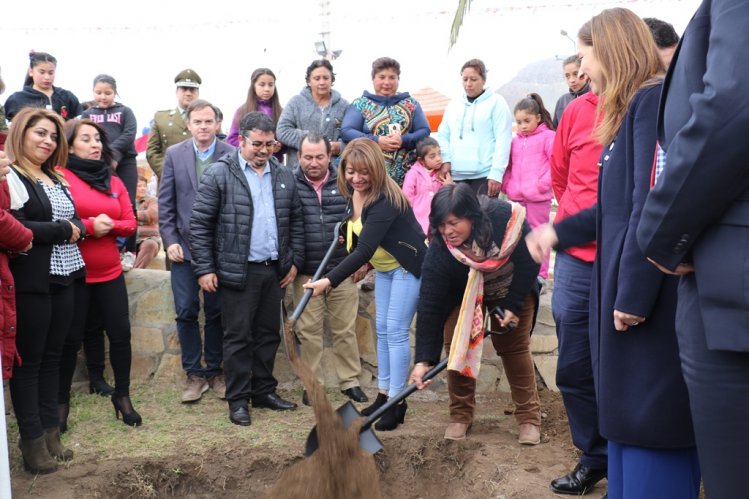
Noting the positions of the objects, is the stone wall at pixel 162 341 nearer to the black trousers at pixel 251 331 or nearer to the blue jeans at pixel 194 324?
the blue jeans at pixel 194 324

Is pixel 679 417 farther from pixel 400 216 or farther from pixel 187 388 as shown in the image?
pixel 187 388

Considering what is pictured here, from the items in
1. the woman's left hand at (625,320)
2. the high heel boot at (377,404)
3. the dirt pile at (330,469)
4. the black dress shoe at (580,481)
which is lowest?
the high heel boot at (377,404)

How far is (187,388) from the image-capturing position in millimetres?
5465

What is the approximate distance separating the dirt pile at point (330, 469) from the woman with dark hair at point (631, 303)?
1.37m

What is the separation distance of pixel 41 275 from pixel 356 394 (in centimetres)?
238

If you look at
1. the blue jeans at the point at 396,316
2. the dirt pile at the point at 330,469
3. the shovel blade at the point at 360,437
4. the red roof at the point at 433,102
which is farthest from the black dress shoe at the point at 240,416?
the red roof at the point at 433,102

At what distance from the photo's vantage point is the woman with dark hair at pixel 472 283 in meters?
3.98

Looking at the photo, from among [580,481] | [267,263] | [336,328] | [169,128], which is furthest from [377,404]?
[169,128]

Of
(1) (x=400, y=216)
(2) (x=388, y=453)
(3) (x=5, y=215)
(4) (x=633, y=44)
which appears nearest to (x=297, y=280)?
(1) (x=400, y=216)

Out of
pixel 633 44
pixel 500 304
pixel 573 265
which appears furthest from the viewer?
pixel 500 304

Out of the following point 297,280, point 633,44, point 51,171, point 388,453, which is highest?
point 633,44

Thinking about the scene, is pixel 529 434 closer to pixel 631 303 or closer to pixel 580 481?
pixel 580 481

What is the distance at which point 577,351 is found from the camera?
3.59m

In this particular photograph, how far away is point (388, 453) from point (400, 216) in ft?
4.81
